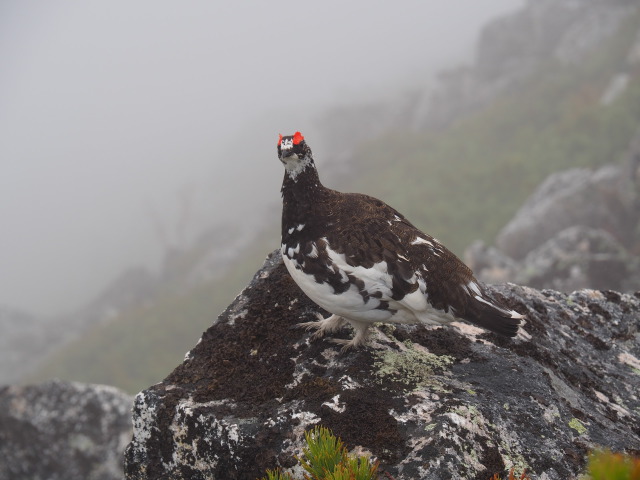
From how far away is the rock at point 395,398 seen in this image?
10.1ft

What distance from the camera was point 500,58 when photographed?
35.9m

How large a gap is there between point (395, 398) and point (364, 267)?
928 mm

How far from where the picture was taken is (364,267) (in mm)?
3752

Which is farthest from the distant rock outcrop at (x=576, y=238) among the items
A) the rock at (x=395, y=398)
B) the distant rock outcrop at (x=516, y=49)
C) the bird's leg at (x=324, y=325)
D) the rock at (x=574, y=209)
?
the distant rock outcrop at (x=516, y=49)

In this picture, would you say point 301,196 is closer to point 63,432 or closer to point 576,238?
point 63,432

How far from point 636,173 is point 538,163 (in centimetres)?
795

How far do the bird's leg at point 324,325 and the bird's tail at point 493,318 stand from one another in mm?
1004

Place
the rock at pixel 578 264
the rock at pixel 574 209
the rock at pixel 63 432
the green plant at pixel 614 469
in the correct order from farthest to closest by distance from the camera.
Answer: the rock at pixel 574 209 < the rock at pixel 578 264 < the rock at pixel 63 432 < the green plant at pixel 614 469

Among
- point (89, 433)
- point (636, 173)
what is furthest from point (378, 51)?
point (89, 433)

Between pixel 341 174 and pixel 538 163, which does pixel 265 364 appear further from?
pixel 341 174

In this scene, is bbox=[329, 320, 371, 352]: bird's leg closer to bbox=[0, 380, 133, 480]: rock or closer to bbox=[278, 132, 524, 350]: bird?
bbox=[278, 132, 524, 350]: bird

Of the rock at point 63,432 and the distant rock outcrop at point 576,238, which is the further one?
the distant rock outcrop at point 576,238

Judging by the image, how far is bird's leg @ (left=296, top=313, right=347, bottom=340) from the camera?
162 inches

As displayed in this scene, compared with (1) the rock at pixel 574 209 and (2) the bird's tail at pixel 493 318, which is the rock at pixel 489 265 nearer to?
(1) the rock at pixel 574 209
